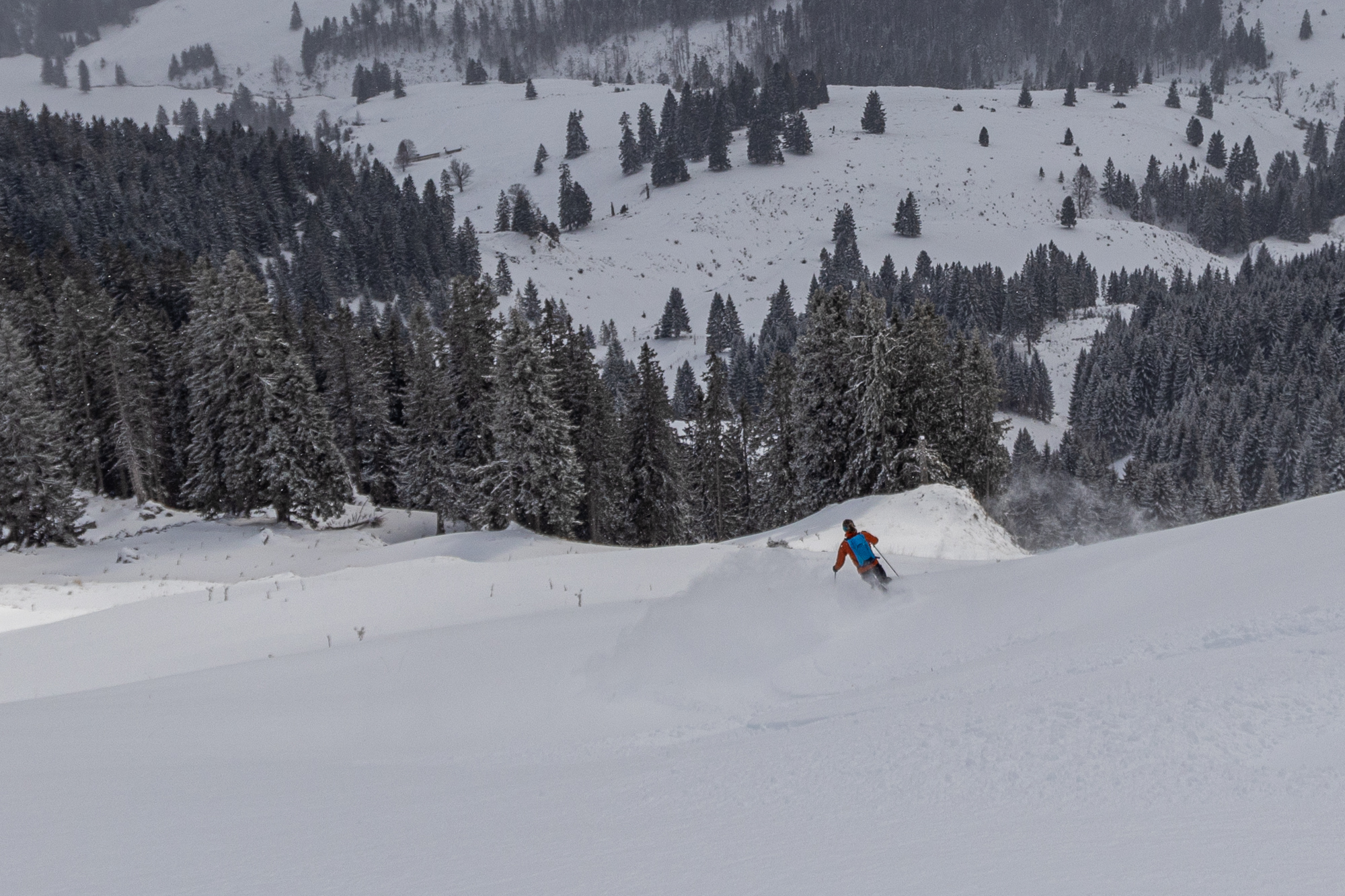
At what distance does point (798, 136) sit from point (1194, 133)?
89.5 m

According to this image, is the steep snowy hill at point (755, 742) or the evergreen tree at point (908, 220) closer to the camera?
the steep snowy hill at point (755, 742)

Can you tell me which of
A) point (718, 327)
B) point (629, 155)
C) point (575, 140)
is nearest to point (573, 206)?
point (629, 155)

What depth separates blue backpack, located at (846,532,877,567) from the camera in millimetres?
13391

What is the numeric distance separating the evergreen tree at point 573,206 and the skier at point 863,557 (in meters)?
139

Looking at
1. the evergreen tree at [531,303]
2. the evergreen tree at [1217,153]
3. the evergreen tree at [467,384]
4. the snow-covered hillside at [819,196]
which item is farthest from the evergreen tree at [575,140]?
the evergreen tree at [467,384]

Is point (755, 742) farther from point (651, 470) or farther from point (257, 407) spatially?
point (651, 470)

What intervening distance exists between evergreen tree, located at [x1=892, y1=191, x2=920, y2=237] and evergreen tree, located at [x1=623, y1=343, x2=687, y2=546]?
377 feet

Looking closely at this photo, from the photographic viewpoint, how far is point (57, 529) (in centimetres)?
3331

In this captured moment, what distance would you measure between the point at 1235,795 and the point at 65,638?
58.6 feet

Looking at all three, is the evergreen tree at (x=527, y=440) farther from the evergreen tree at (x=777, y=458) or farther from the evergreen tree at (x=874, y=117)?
the evergreen tree at (x=874, y=117)

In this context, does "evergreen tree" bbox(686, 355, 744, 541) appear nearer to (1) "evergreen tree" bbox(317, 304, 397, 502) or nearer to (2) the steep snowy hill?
(1) "evergreen tree" bbox(317, 304, 397, 502)

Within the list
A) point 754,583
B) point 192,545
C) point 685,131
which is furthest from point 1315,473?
point 685,131

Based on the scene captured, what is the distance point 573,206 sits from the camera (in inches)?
5664

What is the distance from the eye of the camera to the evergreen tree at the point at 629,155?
549 ft
